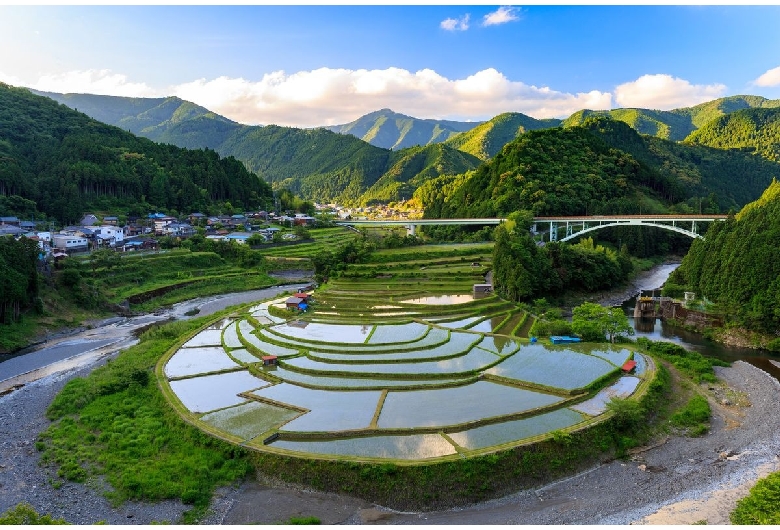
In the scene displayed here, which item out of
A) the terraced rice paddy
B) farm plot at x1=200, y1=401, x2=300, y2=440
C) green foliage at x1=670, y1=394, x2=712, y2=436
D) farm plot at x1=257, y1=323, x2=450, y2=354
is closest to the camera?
the terraced rice paddy

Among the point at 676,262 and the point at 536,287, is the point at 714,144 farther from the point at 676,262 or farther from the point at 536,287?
the point at 536,287

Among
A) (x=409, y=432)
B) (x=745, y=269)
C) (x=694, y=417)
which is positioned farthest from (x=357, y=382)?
(x=745, y=269)

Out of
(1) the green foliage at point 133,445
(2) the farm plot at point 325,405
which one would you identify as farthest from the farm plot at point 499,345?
(1) the green foliage at point 133,445

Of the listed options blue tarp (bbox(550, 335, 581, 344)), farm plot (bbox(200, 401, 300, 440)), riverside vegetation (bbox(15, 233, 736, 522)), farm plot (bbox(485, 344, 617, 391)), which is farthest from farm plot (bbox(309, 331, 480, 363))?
riverside vegetation (bbox(15, 233, 736, 522))

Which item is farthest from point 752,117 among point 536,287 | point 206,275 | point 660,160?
point 206,275

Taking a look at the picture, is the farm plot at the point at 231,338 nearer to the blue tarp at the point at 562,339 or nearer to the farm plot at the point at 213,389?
the farm plot at the point at 213,389

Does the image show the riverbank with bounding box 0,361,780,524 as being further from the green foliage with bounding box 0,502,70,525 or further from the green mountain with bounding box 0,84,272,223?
the green mountain with bounding box 0,84,272,223
